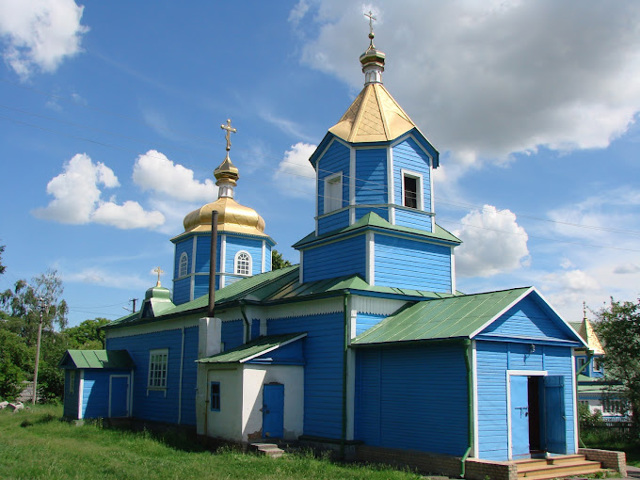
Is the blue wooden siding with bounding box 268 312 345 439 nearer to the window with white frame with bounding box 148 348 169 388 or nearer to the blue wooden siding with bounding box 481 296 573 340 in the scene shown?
the blue wooden siding with bounding box 481 296 573 340

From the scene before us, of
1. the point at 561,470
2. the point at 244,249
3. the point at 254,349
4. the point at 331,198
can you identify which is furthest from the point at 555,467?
the point at 244,249

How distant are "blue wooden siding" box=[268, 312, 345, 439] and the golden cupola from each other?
10595mm

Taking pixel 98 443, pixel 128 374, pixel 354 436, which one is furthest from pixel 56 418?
pixel 354 436

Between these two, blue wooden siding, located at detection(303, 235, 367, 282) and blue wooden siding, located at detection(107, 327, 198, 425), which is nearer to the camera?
blue wooden siding, located at detection(303, 235, 367, 282)

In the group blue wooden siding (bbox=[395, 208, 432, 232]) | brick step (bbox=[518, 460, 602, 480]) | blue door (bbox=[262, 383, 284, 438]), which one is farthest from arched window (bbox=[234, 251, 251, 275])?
brick step (bbox=[518, 460, 602, 480])

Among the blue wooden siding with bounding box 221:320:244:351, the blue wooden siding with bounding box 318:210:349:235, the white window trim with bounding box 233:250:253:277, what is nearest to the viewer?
the blue wooden siding with bounding box 318:210:349:235

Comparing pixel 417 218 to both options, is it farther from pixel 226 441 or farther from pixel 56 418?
pixel 56 418

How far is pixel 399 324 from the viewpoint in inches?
589

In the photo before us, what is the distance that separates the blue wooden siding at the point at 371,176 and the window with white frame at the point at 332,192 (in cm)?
74

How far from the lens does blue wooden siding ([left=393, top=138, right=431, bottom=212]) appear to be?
17250mm

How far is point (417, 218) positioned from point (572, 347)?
5.32 m

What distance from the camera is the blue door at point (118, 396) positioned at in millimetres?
23625

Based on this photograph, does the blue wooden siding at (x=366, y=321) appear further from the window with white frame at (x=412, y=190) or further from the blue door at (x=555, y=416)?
the blue door at (x=555, y=416)

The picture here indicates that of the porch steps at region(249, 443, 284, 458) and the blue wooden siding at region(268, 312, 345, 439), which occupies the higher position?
the blue wooden siding at region(268, 312, 345, 439)
